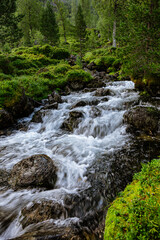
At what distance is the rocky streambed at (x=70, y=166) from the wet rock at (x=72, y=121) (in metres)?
0.07

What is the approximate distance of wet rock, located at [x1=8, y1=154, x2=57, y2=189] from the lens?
14.2 ft

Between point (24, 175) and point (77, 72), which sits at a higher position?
point (77, 72)

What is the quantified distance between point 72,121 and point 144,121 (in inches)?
174

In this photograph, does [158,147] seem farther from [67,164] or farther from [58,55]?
[58,55]

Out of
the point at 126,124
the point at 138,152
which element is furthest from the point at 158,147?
the point at 126,124

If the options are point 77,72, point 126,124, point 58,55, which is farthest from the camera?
point 58,55

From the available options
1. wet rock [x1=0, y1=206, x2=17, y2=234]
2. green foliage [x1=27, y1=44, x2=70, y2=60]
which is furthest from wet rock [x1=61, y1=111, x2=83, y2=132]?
green foliage [x1=27, y1=44, x2=70, y2=60]

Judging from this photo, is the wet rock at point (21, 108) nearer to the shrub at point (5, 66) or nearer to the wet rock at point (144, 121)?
the wet rock at point (144, 121)

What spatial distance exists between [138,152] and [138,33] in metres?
7.33

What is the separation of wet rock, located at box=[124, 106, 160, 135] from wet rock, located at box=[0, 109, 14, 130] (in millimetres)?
7710

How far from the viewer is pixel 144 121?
710cm

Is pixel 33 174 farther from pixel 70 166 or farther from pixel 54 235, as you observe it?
pixel 54 235

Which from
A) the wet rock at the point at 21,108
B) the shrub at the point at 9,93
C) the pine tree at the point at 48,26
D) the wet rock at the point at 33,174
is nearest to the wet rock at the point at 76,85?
the wet rock at the point at 21,108

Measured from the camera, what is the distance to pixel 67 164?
18.3ft
